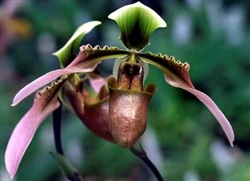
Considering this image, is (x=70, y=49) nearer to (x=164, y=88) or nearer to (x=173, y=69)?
(x=173, y=69)

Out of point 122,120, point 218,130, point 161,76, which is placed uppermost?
point 122,120

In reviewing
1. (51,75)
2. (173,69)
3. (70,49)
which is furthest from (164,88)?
(51,75)

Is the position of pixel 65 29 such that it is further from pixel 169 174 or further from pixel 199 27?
pixel 169 174

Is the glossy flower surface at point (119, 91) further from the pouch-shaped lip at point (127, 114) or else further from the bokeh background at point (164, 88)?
the bokeh background at point (164, 88)

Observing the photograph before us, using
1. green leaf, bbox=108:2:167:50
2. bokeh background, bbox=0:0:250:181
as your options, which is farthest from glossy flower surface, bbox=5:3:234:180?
bokeh background, bbox=0:0:250:181

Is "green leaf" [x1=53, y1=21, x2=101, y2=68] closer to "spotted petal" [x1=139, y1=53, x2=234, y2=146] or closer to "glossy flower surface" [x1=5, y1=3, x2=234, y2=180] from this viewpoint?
"glossy flower surface" [x1=5, y1=3, x2=234, y2=180]

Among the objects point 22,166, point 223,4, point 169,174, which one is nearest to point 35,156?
point 22,166
